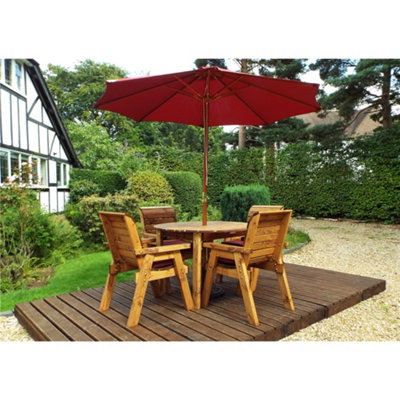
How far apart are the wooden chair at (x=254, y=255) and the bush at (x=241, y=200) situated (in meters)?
3.67

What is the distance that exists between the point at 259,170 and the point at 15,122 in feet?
25.0

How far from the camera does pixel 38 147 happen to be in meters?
11.0

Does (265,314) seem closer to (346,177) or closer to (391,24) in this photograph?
(391,24)

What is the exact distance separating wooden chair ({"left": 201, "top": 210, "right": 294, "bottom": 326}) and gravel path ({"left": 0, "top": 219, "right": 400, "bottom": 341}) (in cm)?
44

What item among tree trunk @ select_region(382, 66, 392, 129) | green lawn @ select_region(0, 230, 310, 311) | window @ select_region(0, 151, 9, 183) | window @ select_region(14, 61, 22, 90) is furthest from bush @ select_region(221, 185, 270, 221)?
window @ select_region(14, 61, 22, 90)

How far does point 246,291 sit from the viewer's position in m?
2.61

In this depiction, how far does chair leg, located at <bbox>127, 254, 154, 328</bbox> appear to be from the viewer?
2.52 m

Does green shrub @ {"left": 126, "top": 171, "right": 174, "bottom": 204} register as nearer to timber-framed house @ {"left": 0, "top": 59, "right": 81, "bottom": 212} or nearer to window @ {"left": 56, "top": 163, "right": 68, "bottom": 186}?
timber-framed house @ {"left": 0, "top": 59, "right": 81, "bottom": 212}

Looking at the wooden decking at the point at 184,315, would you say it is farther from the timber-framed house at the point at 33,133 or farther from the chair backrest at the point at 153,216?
the timber-framed house at the point at 33,133

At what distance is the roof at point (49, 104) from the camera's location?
10.3 meters

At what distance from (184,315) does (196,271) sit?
1.29ft

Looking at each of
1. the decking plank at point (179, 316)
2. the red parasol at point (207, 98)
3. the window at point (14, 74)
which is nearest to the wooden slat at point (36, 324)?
the decking plank at point (179, 316)

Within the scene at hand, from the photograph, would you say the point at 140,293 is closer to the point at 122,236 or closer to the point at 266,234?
the point at 122,236

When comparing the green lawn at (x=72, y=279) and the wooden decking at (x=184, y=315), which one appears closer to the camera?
the wooden decking at (x=184, y=315)
